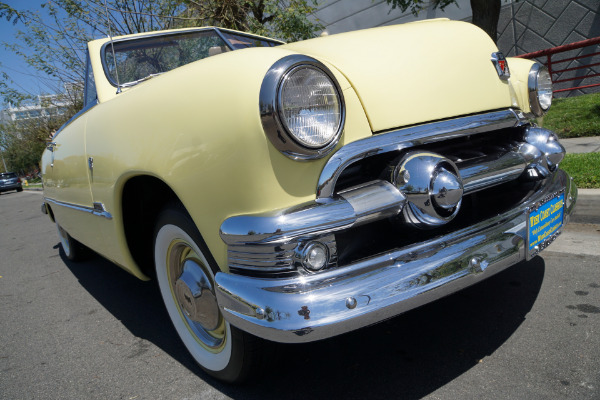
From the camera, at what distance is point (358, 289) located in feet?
4.86

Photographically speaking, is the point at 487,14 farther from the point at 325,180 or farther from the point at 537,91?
the point at 325,180

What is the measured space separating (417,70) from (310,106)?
575mm

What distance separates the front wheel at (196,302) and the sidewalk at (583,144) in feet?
15.8

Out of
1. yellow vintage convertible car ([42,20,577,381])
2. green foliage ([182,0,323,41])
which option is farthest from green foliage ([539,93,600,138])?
yellow vintage convertible car ([42,20,577,381])

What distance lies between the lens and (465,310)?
2406mm

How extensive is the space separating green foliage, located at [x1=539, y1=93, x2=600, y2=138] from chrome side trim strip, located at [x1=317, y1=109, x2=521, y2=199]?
16.4ft

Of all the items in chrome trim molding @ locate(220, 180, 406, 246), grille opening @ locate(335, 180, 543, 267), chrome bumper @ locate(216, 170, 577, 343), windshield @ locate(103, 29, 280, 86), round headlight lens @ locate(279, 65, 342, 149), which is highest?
windshield @ locate(103, 29, 280, 86)

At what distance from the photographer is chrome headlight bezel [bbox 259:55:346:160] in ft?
5.00

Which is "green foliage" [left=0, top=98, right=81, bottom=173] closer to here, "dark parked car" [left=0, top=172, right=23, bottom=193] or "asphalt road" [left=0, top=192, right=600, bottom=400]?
"dark parked car" [left=0, top=172, right=23, bottom=193]

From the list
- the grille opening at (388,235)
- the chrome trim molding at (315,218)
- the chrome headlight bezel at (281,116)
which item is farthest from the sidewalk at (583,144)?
the chrome headlight bezel at (281,116)

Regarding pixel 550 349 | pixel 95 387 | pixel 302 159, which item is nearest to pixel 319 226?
pixel 302 159

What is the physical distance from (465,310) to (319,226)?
4.23ft

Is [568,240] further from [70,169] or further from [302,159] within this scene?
[70,169]

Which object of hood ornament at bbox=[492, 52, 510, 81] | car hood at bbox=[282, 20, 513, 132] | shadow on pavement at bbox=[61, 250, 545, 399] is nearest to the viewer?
car hood at bbox=[282, 20, 513, 132]
